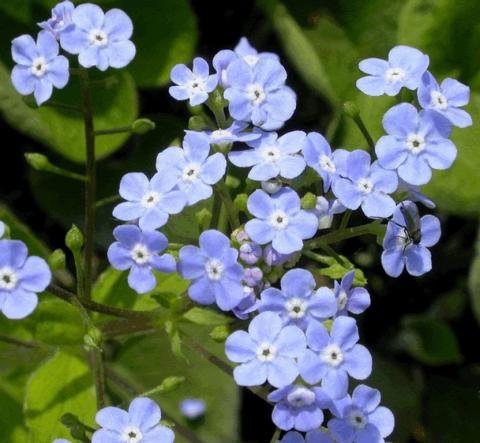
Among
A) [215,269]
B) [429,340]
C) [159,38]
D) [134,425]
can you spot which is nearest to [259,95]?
[215,269]

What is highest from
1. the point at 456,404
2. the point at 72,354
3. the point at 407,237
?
the point at 407,237

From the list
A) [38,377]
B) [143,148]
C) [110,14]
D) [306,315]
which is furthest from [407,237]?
[143,148]

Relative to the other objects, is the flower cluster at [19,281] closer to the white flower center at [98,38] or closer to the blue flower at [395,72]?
the white flower center at [98,38]

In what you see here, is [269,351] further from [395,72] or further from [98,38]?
[98,38]

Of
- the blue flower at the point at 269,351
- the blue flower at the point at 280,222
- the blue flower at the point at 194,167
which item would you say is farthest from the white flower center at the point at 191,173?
the blue flower at the point at 269,351

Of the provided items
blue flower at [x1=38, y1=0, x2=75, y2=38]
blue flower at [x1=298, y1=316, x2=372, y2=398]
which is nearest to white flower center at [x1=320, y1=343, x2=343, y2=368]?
blue flower at [x1=298, y1=316, x2=372, y2=398]

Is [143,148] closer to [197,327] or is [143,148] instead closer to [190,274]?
[197,327]
